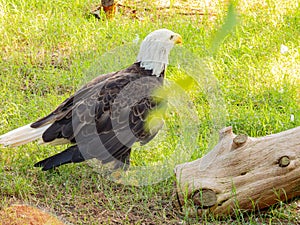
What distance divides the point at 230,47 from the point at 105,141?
2615 mm

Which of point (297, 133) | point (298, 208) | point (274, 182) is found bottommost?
point (298, 208)

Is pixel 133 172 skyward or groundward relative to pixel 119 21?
groundward

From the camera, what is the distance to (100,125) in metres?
4.41

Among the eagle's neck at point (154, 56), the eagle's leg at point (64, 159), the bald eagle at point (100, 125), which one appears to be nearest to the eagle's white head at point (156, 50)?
the eagle's neck at point (154, 56)

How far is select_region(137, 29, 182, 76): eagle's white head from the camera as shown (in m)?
4.82

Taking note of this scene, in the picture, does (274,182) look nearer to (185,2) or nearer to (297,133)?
(297,133)

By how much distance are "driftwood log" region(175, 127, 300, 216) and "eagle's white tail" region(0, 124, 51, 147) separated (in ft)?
4.30

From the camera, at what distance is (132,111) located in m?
4.47

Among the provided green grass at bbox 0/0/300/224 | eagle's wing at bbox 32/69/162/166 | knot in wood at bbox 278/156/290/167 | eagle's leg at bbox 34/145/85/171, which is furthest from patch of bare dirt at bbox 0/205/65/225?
knot in wood at bbox 278/156/290/167

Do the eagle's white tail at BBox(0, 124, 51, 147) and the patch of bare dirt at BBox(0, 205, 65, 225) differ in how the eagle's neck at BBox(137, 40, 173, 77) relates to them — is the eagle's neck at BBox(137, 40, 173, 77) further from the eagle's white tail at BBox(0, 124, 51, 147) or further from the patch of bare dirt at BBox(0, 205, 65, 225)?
the patch of bare dirt at BBox(0, 205, 65, 225)

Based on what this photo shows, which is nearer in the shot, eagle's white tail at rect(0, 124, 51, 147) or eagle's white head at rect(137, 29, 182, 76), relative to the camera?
eagle's white tail at rect(0, 124, 51, 147)

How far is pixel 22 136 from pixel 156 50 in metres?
1.33

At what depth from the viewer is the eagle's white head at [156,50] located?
15.8ft

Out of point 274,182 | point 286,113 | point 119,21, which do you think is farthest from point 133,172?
point 119,21
